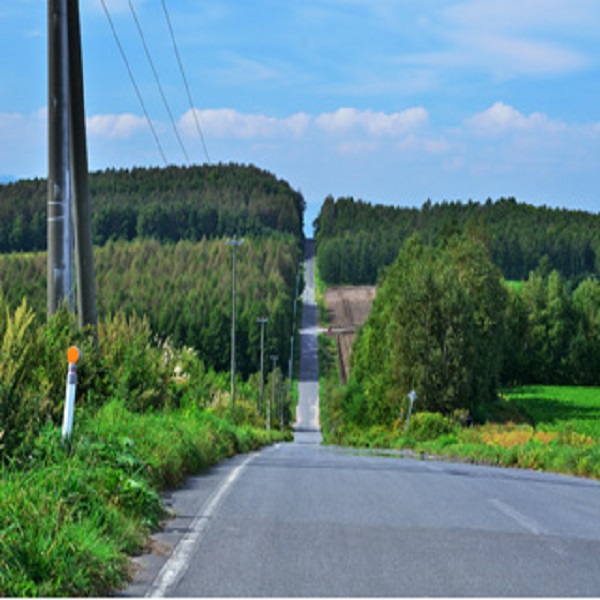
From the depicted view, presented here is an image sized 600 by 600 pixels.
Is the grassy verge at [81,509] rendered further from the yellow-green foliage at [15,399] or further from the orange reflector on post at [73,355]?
the orange reflector on post at [73,355]

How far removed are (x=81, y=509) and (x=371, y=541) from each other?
2.52 m

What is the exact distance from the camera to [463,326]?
61688 mm

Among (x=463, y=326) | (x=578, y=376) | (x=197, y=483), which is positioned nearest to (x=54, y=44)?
(x=197, y=483)

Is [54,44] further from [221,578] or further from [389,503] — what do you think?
[221,578]

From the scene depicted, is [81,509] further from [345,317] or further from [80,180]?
[345,317]

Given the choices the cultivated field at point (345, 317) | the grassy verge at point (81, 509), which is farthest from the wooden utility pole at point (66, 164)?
the cultivated field at point (345, 317)

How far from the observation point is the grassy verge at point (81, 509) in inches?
251

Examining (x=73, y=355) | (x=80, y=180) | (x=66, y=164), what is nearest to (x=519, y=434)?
(x=80, y=180)

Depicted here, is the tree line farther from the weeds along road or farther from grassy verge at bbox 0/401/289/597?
grassy verge at bbox 0/401/289/597

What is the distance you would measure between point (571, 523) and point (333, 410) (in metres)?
83.2

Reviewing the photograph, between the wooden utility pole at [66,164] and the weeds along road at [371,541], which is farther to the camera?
the wooden utility pole at [66,164]

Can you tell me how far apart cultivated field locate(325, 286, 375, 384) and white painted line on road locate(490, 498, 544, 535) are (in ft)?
418

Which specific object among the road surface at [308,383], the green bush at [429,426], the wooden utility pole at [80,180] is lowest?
the road surface at [308,383]

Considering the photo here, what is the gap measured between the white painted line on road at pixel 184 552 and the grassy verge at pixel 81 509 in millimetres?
294
